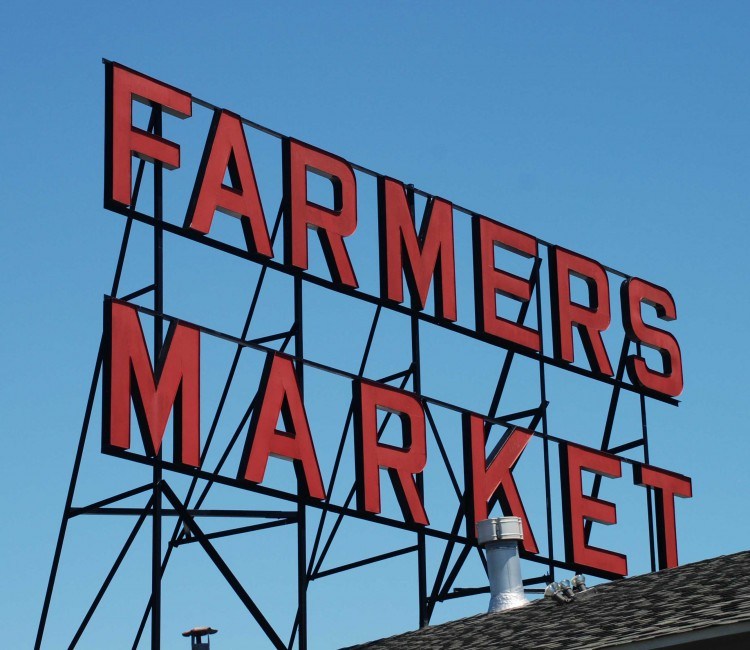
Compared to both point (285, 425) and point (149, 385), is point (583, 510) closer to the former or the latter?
point (285, 425)

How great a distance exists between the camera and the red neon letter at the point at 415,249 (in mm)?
26766

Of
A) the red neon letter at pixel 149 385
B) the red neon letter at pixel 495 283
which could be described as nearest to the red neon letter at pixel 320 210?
the red neon letter at pixel 495 283

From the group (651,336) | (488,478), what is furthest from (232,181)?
(651,336)

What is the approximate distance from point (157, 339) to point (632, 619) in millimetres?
8698

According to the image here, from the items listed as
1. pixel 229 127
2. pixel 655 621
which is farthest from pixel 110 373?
pixel 655 621

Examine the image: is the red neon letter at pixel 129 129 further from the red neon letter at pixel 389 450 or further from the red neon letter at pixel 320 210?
the red neon letter at pixel 389 450

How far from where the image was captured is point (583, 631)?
54.0 feet

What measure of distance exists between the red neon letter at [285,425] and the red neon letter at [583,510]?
5575 mm

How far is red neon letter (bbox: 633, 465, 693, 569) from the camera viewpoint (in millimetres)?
29219

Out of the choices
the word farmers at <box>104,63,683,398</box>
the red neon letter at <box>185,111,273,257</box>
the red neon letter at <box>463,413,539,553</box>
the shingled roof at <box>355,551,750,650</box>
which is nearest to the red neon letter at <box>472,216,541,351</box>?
the word farmers at <box>104,63,683,398</box>

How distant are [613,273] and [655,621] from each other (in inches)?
622

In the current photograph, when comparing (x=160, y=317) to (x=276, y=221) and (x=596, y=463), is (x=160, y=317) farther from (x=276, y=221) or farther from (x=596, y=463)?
(x=596, y=463)

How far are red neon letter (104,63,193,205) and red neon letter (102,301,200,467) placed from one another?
6.07 feet

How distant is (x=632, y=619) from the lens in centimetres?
1614
